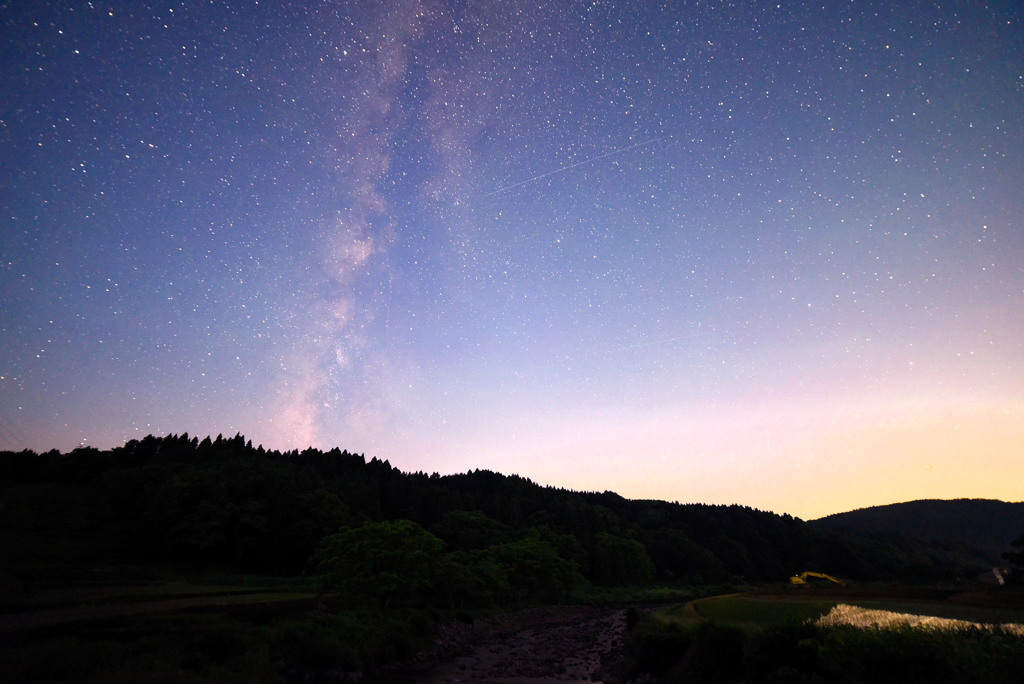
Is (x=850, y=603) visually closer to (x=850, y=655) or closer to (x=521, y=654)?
(x=850, y=655)

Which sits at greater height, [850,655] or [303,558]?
[850,655]

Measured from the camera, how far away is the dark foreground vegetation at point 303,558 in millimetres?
22219

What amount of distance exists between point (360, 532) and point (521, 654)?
1373 centimetres

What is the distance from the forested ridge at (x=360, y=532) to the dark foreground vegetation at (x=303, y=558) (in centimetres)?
36

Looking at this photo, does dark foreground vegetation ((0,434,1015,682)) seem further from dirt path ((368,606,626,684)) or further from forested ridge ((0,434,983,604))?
dirt path ((368,606,626,684))

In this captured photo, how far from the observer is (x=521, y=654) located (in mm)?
32562

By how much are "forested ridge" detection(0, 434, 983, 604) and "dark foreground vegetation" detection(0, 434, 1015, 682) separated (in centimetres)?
36

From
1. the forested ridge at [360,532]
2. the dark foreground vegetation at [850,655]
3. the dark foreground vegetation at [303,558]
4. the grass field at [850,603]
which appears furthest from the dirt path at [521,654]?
the dark foreground vegetation at [850,655]

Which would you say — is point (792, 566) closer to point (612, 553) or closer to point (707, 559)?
point (707, 559)

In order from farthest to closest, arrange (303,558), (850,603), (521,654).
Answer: (303,558)
(521,654)
(850,603)

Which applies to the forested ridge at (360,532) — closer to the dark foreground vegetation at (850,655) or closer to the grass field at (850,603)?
the grass field at (850,603)

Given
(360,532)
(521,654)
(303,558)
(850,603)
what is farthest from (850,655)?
(303,558)

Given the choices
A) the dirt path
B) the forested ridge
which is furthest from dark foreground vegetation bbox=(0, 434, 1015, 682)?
the dirt path

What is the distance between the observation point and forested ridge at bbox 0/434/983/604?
4862 cm
